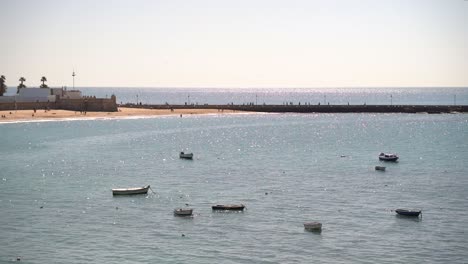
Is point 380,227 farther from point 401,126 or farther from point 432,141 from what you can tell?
point 401,126

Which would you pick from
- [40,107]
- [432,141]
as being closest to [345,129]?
[432,141]

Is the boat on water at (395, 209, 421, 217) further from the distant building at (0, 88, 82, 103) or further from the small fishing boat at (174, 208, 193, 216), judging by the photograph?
the distant building at (0, 88, 82, 103)

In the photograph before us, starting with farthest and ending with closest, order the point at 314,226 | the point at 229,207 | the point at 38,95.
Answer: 1. the point at 38,95
2. the point at 229,207
3. the point at 314,226

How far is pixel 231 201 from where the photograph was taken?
61.6 meters

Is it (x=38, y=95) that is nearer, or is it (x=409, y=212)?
(x=409, y=212)

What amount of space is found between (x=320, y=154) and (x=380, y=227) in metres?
55.1

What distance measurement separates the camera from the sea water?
148ft

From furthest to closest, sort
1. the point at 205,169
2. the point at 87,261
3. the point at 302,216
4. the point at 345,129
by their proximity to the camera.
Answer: the point at 345,129
the point at 205,169
the point at 302,216
the point at 87,261

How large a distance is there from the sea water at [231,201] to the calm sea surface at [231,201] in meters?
0.13

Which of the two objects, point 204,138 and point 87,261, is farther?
point 204,138

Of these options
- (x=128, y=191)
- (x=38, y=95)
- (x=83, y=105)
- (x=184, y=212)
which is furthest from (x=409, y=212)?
(x=38, y=95)

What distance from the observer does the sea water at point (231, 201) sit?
4512 centimetres

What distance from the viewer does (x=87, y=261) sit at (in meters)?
42.5

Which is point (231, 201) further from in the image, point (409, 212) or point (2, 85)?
point (2, 85)
